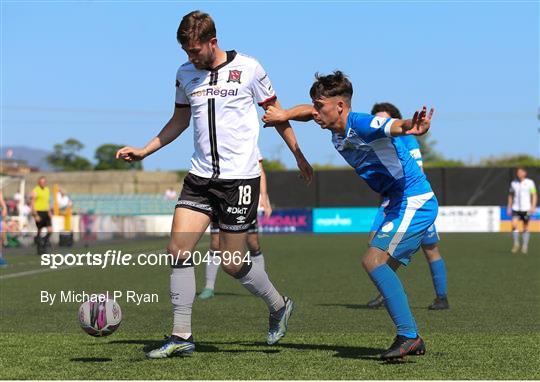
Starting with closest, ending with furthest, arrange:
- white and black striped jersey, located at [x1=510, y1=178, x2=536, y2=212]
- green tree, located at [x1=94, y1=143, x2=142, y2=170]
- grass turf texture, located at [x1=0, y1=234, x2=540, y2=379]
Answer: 1. grass turf texture, located at [x1=0, y1=234, x2=540, y2=379]
2. white and black striped jersey, located at [x1=510, y1=178, x2=536, y2=212]
3. green tree, located at [x1=94, y1=143, x2=142, y2=170]

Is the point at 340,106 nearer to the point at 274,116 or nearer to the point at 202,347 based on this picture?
the point at 274,116

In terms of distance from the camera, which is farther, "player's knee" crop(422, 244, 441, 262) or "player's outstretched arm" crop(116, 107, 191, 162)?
"player's knee" crop(422, 244, 441, 262)

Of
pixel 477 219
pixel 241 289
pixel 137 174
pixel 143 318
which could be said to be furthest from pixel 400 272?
pixel 137 174

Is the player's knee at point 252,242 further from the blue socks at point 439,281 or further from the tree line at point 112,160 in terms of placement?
the tree line at point 112,160

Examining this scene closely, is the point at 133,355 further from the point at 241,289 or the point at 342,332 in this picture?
the point at 241,289

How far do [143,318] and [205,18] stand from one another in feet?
12.6

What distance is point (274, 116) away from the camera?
261 inches

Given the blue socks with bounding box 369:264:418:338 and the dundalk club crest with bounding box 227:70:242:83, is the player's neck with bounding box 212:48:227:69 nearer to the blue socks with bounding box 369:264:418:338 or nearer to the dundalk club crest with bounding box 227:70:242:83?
the dundalk club crest with bounding box 227:70:242:83

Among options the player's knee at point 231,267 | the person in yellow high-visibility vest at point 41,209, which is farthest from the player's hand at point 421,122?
the person in yellow high-visibility vest at point 41,209

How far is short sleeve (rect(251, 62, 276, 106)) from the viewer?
21.7 feet

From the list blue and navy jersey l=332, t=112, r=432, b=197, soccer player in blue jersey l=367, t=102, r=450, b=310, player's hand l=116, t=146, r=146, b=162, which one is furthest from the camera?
soccer player in blue jersey l=367, t=102, r=450, b=310

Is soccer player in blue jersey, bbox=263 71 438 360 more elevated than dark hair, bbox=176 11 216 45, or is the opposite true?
dark hair, bbox=176 11 216 45

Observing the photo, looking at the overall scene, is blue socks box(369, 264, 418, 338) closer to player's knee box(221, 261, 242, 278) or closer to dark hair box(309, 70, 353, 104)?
player's knee box(221, 261, 242, 278)
